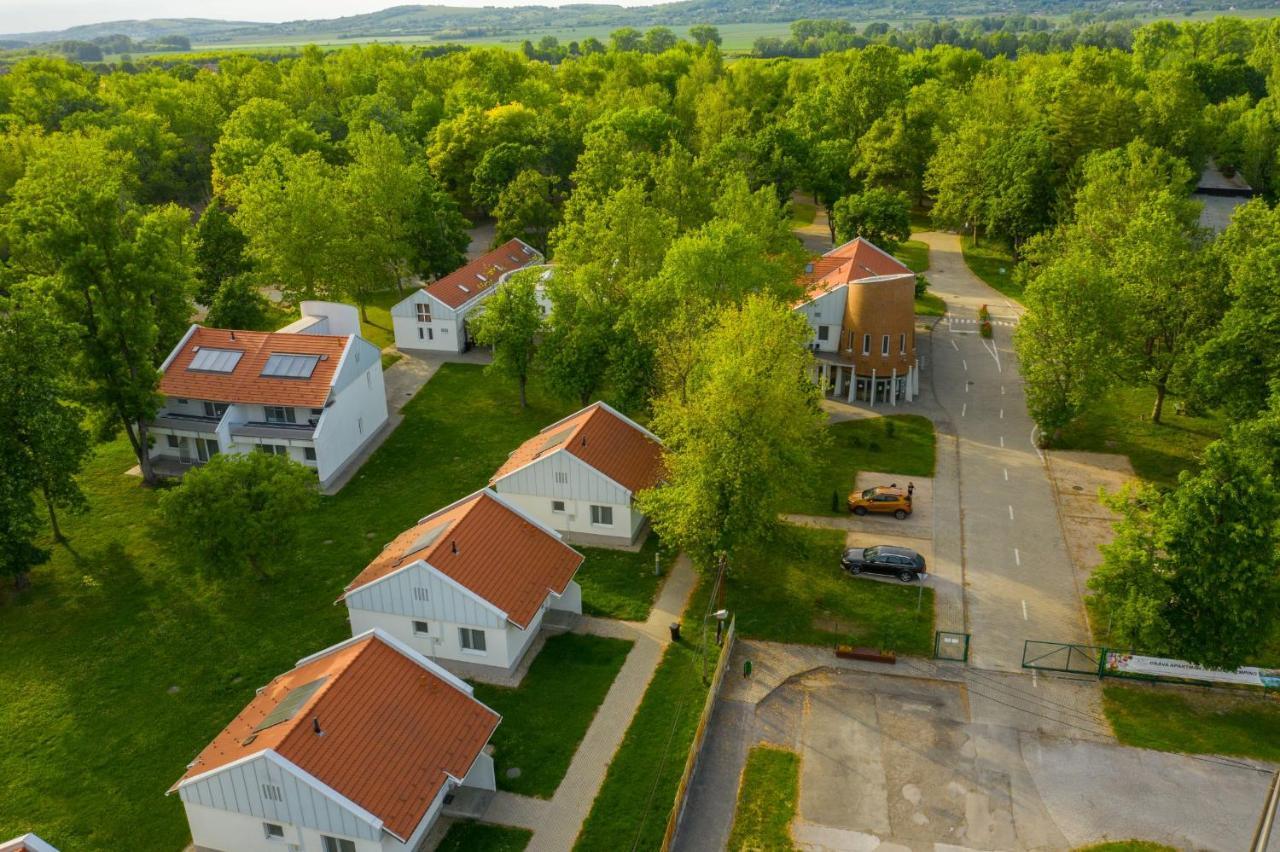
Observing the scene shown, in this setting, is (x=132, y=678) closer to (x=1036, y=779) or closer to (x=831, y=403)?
(x=1036, y=779)

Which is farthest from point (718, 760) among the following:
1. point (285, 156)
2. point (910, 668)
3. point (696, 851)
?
point (285, 156)

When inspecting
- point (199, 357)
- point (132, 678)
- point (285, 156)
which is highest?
point (285, 156)

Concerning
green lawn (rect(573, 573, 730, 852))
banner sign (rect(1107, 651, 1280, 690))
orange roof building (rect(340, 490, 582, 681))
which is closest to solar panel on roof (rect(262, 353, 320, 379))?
orange roof building (rect(340, 490, 582, 681))

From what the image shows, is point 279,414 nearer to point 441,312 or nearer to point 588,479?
point 441,312

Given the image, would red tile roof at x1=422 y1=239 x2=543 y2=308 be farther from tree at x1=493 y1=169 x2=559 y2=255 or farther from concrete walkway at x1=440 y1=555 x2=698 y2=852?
concrete walkway at x1=440 y1=555 x2=698 y2=852

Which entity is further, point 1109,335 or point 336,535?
point 1109,335

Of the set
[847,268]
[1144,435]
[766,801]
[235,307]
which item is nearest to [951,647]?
[766,801]
